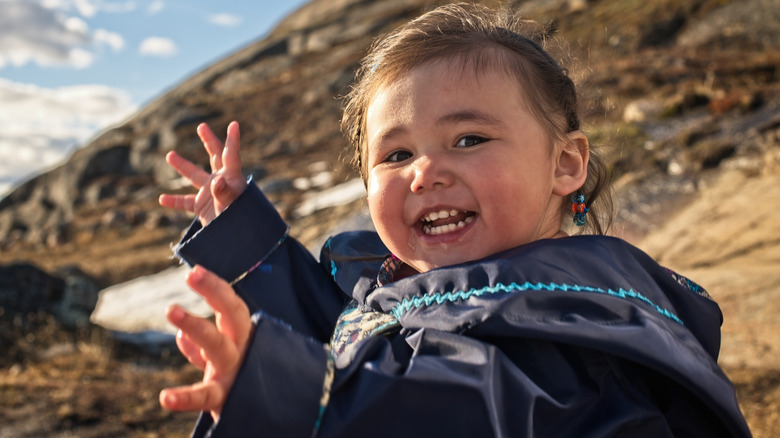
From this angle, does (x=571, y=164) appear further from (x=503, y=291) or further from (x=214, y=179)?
(x=214, y=179)

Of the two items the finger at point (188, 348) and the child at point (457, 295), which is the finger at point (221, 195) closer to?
the child at point (457, 295)

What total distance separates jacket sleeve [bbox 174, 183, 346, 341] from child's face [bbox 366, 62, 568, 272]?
54cm

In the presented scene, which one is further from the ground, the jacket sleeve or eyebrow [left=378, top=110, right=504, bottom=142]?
eyebrow [left=378, top=110, right=504, bottom=142]

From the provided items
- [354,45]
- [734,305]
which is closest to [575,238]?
[734,305]

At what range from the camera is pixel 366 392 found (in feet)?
3.72

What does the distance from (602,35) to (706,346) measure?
863 inches

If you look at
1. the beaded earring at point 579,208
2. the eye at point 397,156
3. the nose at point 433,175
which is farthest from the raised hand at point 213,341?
the beaded earring at point 579,208

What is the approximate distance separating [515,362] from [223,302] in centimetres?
66

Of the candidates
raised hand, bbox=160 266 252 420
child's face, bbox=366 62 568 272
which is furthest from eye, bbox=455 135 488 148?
raised hand, bbox=160 266 252 420

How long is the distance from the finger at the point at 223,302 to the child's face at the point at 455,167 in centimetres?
65

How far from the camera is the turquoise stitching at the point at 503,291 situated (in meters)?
1.31

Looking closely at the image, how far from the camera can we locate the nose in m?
1.53

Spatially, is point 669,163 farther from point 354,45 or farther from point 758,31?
point 354,45

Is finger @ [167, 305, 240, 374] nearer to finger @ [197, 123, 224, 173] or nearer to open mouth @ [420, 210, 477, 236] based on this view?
open mouth @ [420, 210, 477, 236]
